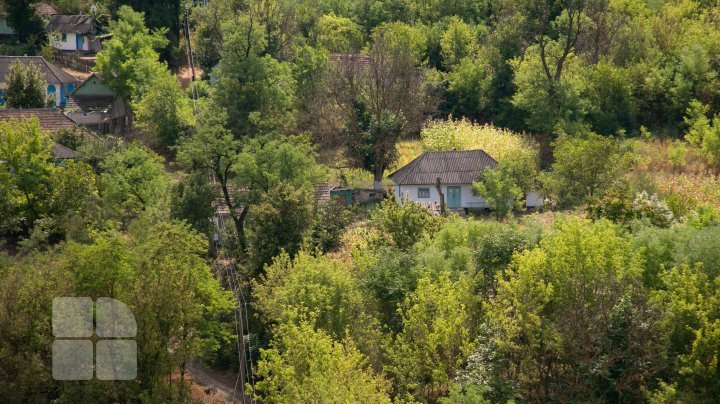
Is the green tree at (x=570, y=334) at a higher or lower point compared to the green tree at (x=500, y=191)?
lower

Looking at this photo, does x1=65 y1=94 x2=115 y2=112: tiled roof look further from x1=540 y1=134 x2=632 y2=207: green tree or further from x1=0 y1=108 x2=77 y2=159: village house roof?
x1=540 y1=134 x2=632 y2=207: green tree

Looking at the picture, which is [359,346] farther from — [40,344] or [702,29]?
[702,29]

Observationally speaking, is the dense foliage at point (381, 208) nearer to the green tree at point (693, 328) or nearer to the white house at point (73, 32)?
the green tree at point (693, 328)

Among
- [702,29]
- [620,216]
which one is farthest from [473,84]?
[620,216]

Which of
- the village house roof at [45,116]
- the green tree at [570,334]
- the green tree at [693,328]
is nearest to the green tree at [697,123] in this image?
the green tree at [693,328]

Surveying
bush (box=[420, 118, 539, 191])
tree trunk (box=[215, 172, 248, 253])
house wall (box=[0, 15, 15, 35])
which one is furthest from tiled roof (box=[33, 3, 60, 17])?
tree trunk (box=[215, 172, 248, 253])
